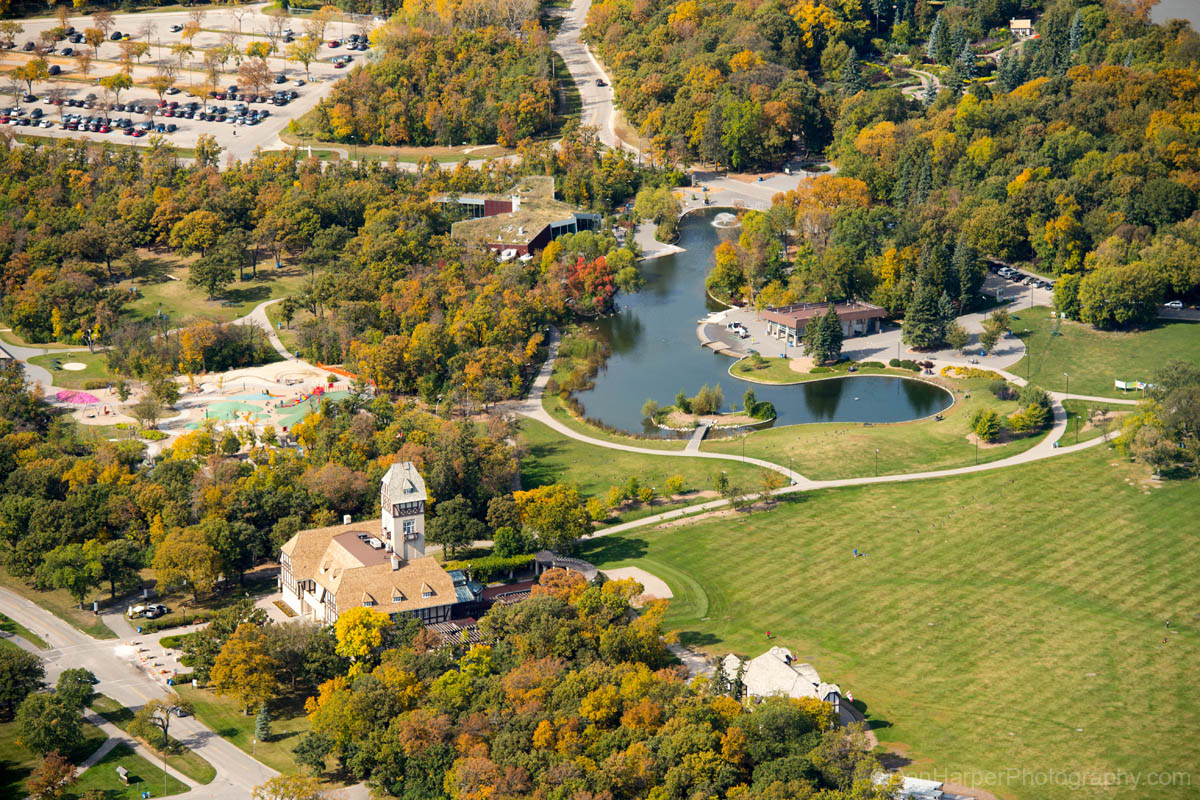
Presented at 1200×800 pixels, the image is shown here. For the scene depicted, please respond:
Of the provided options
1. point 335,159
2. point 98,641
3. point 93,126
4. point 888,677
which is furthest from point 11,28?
point 888,677

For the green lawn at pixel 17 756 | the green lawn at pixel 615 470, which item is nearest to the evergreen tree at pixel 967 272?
the green lawn at pixel 615 470

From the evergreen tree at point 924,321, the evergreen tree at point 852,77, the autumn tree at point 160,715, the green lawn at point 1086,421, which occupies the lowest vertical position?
the autumn tree at point 160,715

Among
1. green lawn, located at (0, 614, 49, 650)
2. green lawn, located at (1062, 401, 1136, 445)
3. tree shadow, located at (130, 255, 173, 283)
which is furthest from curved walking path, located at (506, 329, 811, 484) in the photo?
green lawn, located at (0, 614, 49, 650)

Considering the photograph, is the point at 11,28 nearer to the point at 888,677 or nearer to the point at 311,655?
the point at 311,655

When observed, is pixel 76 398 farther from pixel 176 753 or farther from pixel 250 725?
pixel 176 753

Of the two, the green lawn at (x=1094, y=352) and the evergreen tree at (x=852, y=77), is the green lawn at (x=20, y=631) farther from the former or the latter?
the evergreen tree at (x=852, y=77)

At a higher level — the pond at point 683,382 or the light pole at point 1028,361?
the light pole at point 1028,361

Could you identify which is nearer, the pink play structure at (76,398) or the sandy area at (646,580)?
the sandy area at (646,580)
